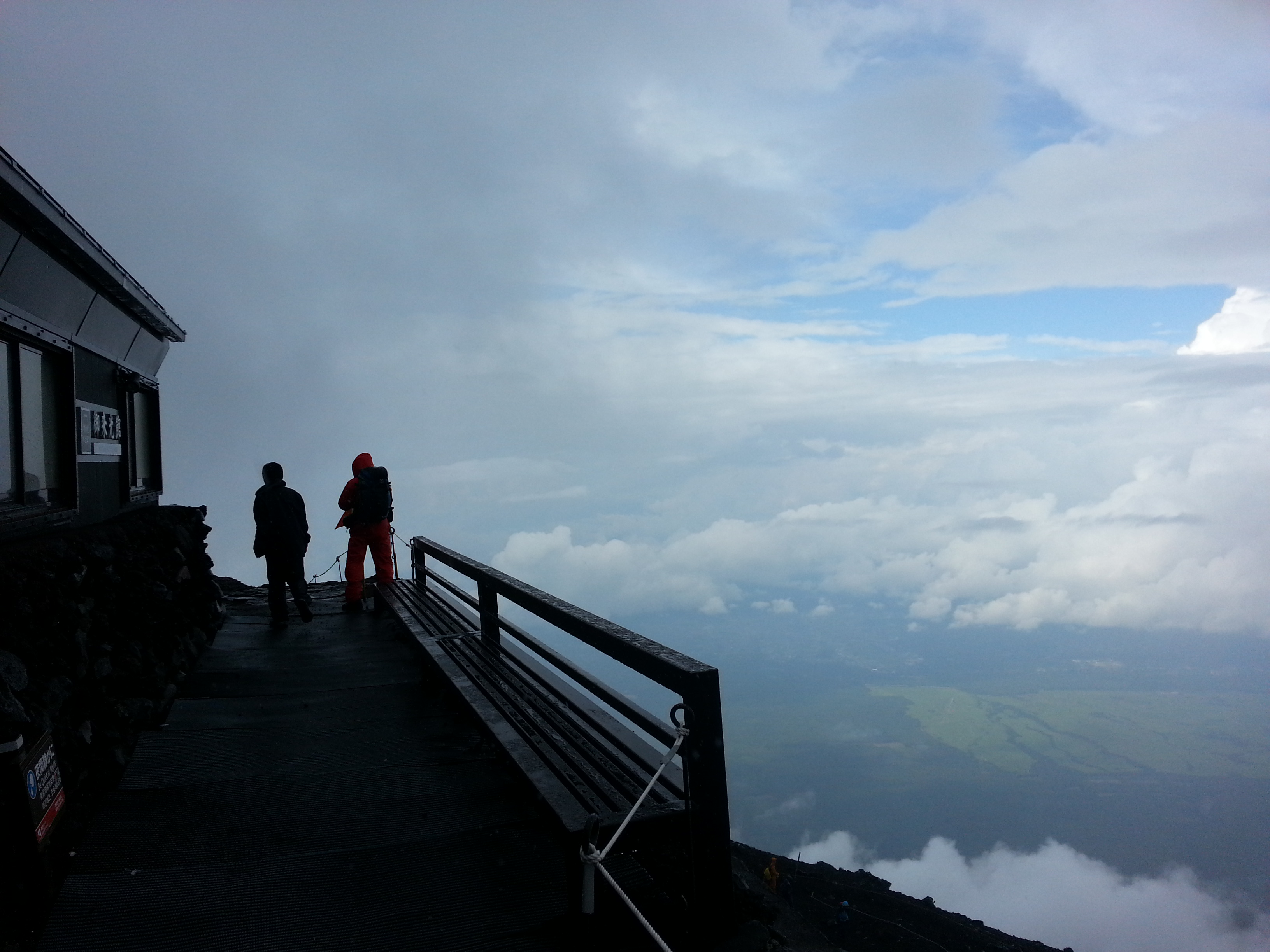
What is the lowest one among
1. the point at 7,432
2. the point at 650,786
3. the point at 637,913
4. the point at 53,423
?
the point at 637,913

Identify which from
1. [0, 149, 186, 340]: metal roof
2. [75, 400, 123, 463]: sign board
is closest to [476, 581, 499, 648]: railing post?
[0, 149, 186, 340]: metal roof

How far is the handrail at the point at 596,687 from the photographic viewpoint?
10.9 feet

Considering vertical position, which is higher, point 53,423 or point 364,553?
point 53,423

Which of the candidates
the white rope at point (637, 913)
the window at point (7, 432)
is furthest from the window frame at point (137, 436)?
the white rope at point (637, 913)

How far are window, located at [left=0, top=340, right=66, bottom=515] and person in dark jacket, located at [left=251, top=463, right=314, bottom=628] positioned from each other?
84.0 inches

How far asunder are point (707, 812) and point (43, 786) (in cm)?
283

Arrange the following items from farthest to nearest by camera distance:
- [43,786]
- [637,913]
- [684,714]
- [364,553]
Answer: [364,553], [43,786], [684,714], [637,913]

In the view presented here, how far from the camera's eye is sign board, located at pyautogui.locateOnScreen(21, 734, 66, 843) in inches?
128

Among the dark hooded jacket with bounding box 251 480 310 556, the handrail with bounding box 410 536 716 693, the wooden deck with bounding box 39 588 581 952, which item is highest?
the dark hooded jacket with bounding box 251 480 310 556

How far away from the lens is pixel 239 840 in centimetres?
417

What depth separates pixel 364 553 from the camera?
454 inches

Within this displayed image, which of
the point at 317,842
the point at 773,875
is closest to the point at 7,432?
the point at 317,842

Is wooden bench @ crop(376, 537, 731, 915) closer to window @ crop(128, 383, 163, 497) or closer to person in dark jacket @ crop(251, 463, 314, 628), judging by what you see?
person in dark jacket @ crop(251, 463, 314, 628)

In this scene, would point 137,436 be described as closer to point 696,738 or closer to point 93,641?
point 93,641
